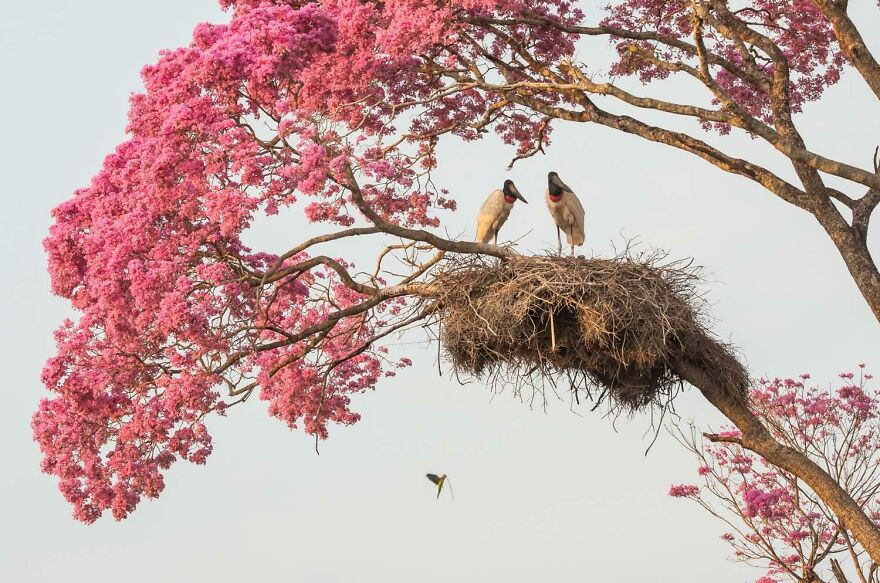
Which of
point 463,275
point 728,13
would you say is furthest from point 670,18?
point 463,275

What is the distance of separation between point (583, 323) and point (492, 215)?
9.11ft

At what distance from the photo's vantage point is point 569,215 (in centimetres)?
1299

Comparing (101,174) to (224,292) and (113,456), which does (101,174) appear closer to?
(224,292)

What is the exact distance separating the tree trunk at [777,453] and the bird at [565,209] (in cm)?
265

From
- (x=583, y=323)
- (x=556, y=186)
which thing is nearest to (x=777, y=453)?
(x=583, y=323)

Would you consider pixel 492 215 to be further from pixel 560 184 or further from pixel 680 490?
pixel 680 490

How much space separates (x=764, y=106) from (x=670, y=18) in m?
1.71

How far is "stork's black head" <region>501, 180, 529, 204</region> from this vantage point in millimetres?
12719

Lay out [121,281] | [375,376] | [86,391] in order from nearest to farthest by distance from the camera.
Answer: [121,281] → [86,391] → [375,376]

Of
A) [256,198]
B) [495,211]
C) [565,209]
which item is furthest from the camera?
[565,209]

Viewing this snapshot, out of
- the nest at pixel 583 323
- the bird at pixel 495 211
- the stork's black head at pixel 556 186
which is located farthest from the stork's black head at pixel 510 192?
the nest at pixel 583 323

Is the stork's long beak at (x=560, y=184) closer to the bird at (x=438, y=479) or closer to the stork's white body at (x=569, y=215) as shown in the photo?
the stork's white body at (x=569, y=215)

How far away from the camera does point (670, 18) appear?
13602 mm

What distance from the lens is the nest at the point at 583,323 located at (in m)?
10.0
